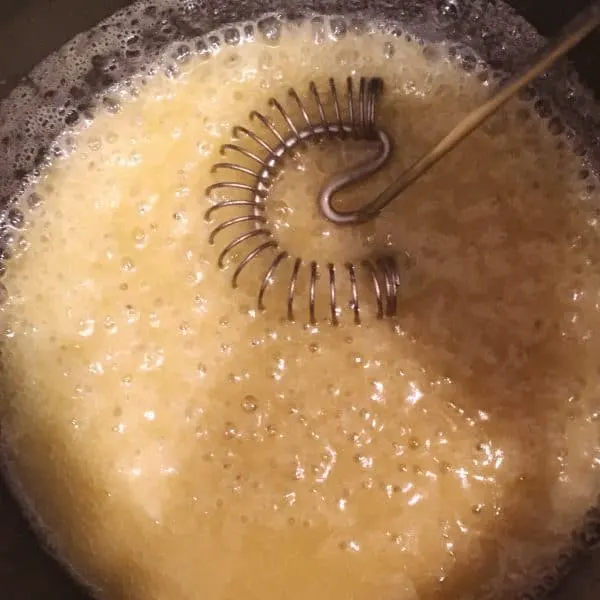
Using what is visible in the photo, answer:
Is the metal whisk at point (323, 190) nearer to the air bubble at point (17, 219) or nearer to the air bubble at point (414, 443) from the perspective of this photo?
the air bubble at point (414, 443)

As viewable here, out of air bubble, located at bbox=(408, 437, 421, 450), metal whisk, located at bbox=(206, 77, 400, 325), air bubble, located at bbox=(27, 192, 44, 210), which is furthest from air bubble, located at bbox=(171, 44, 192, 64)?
air bubble, located at bbox=(408, 437, 421, 450)

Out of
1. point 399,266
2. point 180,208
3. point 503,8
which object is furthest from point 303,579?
point 503,8

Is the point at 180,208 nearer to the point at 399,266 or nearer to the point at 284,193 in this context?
the point at 284,193

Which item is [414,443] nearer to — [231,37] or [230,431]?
[230,431]

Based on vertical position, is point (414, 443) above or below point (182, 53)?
below

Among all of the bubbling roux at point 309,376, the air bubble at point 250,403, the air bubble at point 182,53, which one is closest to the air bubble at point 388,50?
the bubbling roux at point 309,376

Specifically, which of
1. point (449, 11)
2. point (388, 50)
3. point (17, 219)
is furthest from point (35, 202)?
point (449, 11)
